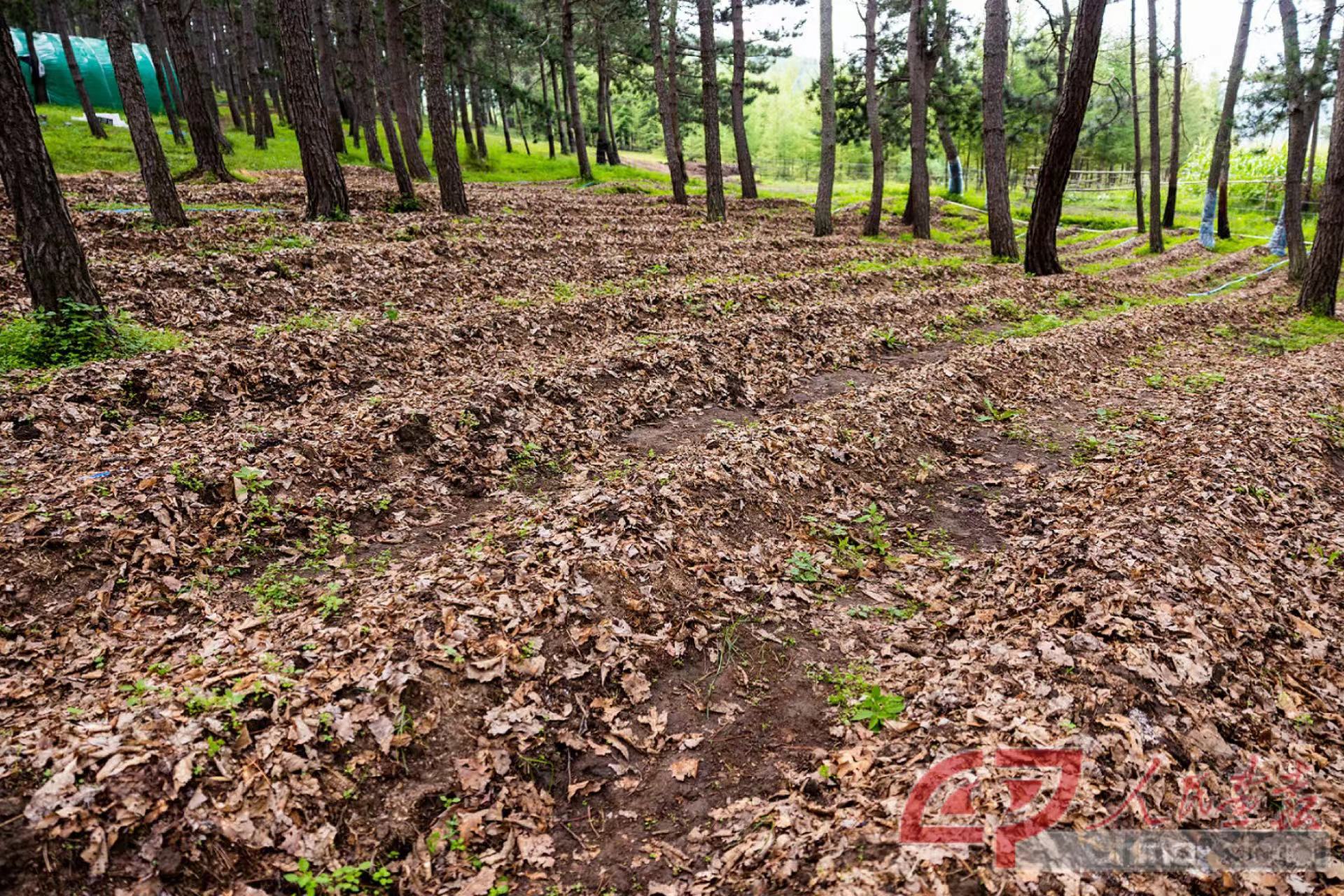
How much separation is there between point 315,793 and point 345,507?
9.67 ft

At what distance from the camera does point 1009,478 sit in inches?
278

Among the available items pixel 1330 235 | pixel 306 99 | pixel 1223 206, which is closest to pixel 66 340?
pixel 306 99

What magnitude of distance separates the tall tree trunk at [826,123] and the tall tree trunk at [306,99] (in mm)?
11751

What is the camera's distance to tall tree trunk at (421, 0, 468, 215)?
1512 centimetres

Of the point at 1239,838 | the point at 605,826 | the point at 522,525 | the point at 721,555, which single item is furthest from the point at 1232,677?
the point at 522,525

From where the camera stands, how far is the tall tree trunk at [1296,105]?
678 inches

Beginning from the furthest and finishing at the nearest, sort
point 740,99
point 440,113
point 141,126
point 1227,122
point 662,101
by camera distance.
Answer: point 662,101
point 740,99
point 1227,122
point 440,113
point 141,126

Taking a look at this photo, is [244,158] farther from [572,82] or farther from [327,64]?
[572,82]

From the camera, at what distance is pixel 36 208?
7121mm

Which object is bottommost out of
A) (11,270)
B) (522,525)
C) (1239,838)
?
(1239,838)

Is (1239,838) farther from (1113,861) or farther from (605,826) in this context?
(605,826)

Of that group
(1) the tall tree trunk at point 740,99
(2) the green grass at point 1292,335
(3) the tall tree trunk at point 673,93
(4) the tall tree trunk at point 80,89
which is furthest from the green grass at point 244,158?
(2) the green grass at point 1292,335

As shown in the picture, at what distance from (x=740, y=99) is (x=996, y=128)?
10.6 meters

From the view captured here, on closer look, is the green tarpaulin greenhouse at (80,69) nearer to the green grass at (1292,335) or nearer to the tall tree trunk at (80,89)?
the tall tree trunk at (80,89)
